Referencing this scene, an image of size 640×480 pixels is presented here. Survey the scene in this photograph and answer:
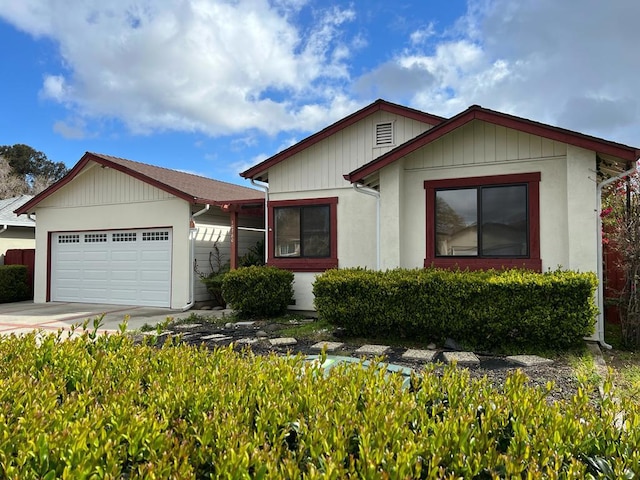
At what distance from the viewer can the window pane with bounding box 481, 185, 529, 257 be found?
8484mm

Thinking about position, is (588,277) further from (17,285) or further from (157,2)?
(17,285)

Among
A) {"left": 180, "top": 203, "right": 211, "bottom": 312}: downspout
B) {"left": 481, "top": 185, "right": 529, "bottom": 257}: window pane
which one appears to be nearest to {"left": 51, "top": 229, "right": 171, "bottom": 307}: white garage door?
{"left": 180, "top": 203, "right": 211, "bottom": 312}: downspout

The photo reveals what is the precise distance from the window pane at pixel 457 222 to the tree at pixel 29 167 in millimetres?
44315

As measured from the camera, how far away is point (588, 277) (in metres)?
6.87

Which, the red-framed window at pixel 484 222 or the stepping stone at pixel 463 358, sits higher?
the red-framed window at pixel 484 222

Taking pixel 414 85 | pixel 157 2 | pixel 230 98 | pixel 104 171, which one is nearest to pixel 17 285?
pixel 104 171

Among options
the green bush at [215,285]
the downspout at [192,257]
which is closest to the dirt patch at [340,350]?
the green bush at [215,285]

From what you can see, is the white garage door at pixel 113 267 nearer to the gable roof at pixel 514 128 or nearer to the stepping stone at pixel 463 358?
the gable roof at pixel 514 128

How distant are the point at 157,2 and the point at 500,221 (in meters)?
9.11

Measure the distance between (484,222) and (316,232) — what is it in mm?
4129

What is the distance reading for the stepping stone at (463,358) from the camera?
6398mm

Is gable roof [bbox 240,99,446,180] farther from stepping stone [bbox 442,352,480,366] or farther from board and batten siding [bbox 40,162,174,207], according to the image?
stepping stone [bbox 442,352,480,366]

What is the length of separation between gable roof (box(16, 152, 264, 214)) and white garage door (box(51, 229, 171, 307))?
139cm

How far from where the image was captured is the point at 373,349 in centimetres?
729
